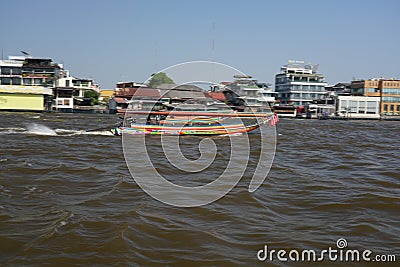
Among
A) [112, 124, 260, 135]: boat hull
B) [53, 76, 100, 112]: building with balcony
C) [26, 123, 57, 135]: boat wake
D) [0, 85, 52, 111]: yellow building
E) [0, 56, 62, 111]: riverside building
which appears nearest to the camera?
[112, 124, 260, 135]: boat hull

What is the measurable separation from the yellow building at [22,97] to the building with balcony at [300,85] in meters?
38.6

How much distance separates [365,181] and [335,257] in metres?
5.02

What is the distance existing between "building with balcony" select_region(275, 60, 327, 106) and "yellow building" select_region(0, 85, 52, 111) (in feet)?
127

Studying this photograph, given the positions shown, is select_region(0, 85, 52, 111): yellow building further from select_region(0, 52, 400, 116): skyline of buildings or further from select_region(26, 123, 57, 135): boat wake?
select_region(26, 123, 57, 135): boat wake

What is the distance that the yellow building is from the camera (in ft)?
172

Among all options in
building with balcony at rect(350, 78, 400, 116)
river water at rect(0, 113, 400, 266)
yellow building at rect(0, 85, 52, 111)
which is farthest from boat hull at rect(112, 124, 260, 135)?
building with balcony at rect(350, 78, 400, 116)

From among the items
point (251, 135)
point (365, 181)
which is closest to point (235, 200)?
point (365, 181)

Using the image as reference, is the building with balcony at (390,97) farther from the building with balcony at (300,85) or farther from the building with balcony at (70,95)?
the building with balcony at (70,95)

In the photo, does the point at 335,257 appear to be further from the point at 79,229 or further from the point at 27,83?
the point at 27,83

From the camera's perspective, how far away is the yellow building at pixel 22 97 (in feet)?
172

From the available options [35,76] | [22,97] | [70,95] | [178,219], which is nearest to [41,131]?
[178,219]

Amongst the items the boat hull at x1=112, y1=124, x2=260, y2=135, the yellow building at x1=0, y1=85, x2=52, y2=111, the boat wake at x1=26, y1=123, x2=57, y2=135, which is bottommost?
the boat wake at x1=26, y1=123, x2=57, y2=135

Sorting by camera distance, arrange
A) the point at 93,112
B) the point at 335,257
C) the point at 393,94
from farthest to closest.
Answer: the point at 393,94 → the point at 93,112 → the point at 335,257

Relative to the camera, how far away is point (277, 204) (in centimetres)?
727
